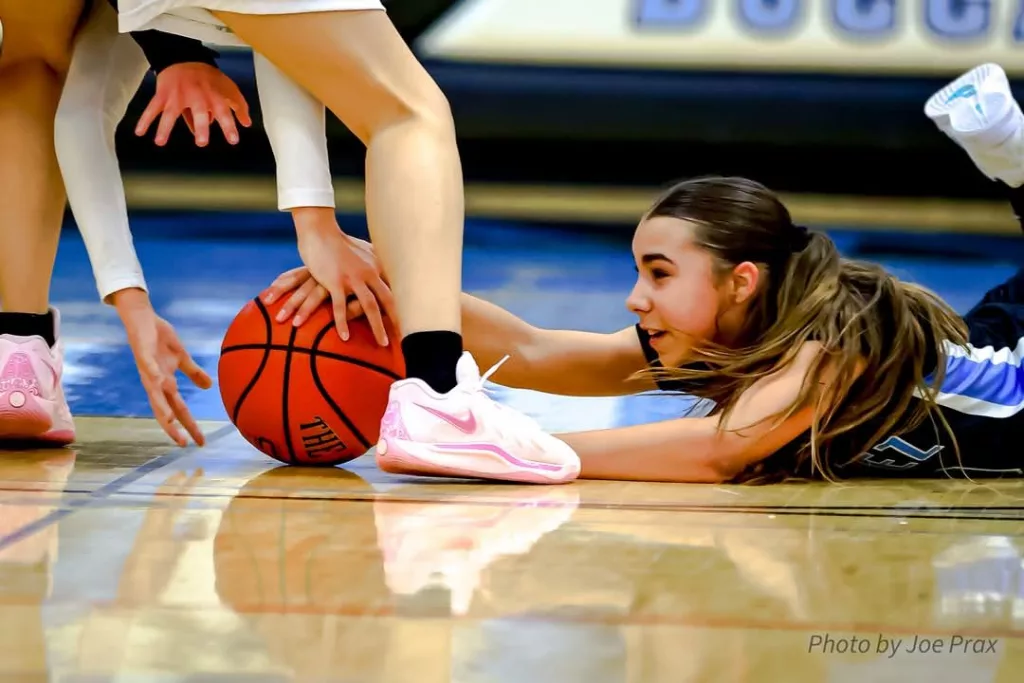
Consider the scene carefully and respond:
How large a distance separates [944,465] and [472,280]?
244 centimetres

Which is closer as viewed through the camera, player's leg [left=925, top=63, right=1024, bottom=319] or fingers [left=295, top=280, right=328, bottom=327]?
fingers [left=295, top=280, right=328, bottom=327]

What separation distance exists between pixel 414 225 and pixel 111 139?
1.77 feet

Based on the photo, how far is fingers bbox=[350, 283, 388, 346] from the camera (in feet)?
5.62

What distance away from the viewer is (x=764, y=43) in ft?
18.6

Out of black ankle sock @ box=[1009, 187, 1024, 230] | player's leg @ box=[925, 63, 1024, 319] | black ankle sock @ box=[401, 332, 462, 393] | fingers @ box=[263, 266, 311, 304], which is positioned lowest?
black ankle sock @ box=[401, 332, 462, 393]

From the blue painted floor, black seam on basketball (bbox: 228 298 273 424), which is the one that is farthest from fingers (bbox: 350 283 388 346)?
the blue painted floor

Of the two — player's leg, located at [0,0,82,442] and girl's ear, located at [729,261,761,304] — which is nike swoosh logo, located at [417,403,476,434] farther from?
player's leg, located at [0,0,82,442]

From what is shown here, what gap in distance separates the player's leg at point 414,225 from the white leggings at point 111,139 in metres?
0.05

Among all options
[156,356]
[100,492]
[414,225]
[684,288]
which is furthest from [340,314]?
[684,288]

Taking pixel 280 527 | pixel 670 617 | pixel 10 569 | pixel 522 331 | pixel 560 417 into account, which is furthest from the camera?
pixel 560 417

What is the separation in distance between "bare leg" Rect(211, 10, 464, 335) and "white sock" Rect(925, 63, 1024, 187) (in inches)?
43.1

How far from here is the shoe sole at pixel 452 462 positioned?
5.17 ft

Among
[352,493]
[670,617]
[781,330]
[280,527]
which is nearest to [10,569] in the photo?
[280,527]

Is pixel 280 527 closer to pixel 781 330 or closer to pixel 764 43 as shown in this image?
pixel 781 330
